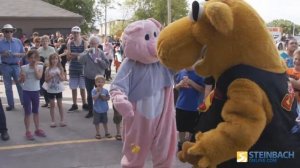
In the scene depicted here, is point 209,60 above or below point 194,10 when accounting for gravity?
below

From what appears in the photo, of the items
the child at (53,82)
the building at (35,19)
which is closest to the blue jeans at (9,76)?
the child at (53,82)

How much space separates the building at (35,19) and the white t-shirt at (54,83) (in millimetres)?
24348

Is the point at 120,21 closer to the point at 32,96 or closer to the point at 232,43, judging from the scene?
the point at 32,96

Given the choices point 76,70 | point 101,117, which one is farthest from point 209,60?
point 76,70

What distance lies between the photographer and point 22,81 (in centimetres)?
679

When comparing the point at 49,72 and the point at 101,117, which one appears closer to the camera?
the point at 101,117

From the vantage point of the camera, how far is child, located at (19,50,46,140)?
6750 millimetres

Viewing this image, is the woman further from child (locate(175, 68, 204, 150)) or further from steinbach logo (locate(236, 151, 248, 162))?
steinbach logo (locate(236, 151, 248, 162))

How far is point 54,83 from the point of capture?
299 inches

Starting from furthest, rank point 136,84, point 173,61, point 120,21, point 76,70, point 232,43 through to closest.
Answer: point 120,21 → point 76,70 → point 136,84 → point 173,61 → point 232,43

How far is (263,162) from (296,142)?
237 mm

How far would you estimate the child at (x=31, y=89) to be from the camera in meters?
6.75

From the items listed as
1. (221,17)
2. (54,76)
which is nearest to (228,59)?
(221,17)

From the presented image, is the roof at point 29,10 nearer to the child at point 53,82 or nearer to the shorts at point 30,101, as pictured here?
the child at point 53,82
